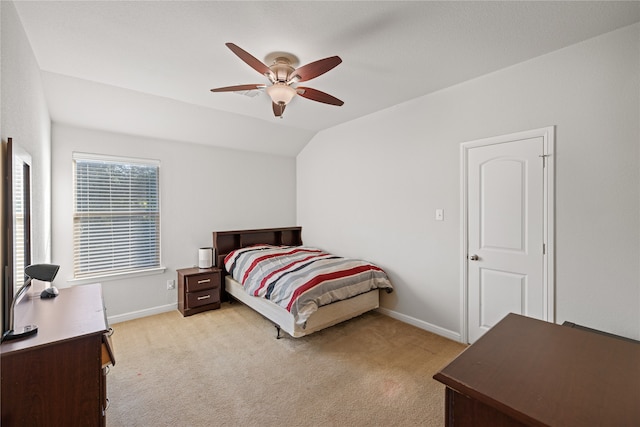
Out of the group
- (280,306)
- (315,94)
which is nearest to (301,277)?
(280,306)

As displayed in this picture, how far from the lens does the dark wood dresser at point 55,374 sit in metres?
1.24

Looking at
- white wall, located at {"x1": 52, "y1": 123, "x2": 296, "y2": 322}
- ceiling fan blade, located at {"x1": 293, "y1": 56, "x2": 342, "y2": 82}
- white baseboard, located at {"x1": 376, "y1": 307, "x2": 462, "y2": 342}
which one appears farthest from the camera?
white wall, located at {"x1": 52, "y1": 123, "x2": 296, "y2": 322}

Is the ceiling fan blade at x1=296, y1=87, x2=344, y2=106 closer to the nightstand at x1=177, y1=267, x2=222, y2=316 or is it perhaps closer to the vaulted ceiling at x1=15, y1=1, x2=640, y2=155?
the vaulted ceiling at x1=15, y1=1, x2=640, y2=155

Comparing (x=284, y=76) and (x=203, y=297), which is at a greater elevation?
(x=284, y=76)

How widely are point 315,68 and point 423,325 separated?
285cm

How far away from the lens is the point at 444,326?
308cm

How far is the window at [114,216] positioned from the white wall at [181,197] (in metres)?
0.08

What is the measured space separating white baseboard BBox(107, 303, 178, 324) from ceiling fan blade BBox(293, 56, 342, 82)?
11.0 feet

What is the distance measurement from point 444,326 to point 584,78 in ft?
8.18

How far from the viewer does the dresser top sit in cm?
131

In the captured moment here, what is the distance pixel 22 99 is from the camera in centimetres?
175

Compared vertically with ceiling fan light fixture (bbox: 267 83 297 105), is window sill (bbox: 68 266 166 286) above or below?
below

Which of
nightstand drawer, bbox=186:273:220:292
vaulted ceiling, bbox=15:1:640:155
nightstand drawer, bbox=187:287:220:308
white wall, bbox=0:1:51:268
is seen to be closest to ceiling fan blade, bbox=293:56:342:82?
vaulted ceiling, bbox=15:1:640:155

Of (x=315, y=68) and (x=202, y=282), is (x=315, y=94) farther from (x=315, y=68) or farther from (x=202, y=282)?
(x=202, y=282)
